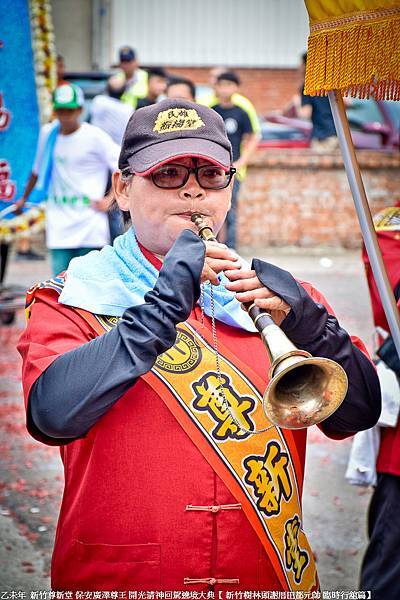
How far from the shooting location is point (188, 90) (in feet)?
25.2

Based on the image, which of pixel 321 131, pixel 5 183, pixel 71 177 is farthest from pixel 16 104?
pixel 321 131

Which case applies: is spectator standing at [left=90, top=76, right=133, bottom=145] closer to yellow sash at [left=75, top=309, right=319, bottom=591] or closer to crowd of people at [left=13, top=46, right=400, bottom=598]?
crowd of people at [left=13, top=46, right=400, bottom=598]

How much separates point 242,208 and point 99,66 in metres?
8.40

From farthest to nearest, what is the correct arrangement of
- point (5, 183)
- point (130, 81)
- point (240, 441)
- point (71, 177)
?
point (130, 81) → point (71, 177) → point (5, 183) → point (240, 441)

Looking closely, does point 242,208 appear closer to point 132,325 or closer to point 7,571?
point 7,571

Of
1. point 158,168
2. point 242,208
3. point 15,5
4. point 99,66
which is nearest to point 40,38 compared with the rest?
point 15,5

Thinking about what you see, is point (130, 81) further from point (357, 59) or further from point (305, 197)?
point (357, 59)

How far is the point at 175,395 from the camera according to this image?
2092 mm

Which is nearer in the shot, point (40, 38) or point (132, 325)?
point (132, 325)

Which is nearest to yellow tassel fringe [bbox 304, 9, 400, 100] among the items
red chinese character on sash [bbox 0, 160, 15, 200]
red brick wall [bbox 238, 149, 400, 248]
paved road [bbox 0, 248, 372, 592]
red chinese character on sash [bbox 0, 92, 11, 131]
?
paved road [bbox 0, 248, 372, 592]

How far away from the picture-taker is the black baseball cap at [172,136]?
6.91 ft

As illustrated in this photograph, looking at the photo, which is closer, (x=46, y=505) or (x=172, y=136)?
(x=172, y=136)

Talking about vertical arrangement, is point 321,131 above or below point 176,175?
below

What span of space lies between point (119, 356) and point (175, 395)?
232 mm
